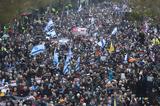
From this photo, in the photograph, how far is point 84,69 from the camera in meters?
36.5

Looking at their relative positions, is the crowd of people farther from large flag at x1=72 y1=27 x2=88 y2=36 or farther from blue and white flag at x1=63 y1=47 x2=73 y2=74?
large flag at x1=72 y1=27 x2=88 y2=36

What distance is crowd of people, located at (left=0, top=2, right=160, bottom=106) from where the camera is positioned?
31.8 m

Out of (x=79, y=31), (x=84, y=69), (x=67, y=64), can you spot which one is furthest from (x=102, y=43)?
(x=79, y=31)

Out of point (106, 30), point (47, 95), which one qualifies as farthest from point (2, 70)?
point (106, 30)

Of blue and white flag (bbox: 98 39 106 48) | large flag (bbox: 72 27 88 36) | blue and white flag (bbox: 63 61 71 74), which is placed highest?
blue and white flag (bbox: 63 61 71 74)

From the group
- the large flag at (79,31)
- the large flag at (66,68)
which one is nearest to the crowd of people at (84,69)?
the large flag at (66,68)

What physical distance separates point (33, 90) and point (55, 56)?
6.23 meters

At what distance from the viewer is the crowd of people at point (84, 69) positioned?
31.8 metres

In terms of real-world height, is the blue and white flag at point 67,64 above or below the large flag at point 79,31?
above

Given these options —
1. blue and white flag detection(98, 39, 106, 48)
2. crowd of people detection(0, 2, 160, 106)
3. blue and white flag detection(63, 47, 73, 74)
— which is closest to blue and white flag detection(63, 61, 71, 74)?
blue and white flag detection(63, 47, 73, 74)

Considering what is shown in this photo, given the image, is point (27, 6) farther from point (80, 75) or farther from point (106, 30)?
point (80, 75)

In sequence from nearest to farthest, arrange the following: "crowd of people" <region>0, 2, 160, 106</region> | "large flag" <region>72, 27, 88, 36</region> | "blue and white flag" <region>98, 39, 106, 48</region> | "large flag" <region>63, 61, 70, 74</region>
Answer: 1. "crowd of people" <region>0, 2, 160, 106</region>
2. "large flag" <region>63, 61, 70, 74</region>
3. "blue and white flag" <region>98, 39, 106, 48</region>
4. "large flag" <region>72, 27, 88, 36</region>

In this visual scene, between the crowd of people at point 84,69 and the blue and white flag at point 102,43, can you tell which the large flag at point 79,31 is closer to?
the crowd of people at point 84,69

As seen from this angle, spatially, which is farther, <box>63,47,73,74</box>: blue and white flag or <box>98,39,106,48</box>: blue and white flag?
<box>98,39,106,48</box>: blue and white flag
